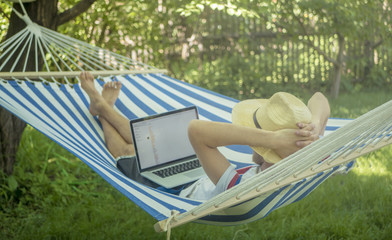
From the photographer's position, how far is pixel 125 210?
8.38ft

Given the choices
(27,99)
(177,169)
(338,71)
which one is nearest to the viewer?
(27,99)

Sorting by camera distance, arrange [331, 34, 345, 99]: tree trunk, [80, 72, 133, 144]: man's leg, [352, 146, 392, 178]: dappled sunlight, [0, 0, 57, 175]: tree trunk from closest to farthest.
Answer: [80, 72, 133, 144]: man's leg, [0, 0, 57, 175]: tree trunk, [352, 146, 392, 178]: dappled sunlight, [331, 34, 345, 99]: tree trunk

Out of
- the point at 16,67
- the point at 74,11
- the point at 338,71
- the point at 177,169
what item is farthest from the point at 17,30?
the point at 338,71

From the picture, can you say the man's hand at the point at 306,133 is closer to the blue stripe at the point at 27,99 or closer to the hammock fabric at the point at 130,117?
the hammock fabric at the point at 130,117

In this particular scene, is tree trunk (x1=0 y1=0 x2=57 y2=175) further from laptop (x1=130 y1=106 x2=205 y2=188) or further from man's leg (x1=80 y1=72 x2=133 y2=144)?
laptop (x1=130 y1=106 x2=205 y2=188)

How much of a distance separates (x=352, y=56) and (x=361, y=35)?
77 cm

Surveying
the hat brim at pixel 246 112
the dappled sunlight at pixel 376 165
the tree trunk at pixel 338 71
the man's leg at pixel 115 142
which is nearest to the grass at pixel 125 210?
the dappled sunlight at pixel 376 165

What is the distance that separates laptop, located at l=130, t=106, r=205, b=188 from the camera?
7.12 ft

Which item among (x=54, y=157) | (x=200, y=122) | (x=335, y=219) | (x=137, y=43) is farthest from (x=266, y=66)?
(x=200, y=122)

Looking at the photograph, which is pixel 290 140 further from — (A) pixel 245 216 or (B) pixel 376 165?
(B) pixel 376 165

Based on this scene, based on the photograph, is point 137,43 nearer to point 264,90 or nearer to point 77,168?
point 264,90

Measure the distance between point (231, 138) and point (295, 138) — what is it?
0.20m

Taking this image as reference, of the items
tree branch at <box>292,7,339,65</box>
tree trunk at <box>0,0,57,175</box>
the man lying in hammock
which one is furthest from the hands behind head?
tree branch at <box>292,7,339,65</box>

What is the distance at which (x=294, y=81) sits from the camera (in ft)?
17.8
